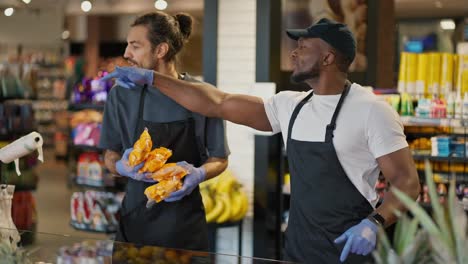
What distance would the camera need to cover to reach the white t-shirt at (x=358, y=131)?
302 cm

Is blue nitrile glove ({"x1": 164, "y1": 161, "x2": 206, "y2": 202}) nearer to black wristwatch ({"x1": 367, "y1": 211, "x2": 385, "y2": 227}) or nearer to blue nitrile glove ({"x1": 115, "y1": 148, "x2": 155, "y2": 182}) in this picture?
blue nitrile glove ({"x1": 115, "y1": 148, "x2": 155, "y2": 182})

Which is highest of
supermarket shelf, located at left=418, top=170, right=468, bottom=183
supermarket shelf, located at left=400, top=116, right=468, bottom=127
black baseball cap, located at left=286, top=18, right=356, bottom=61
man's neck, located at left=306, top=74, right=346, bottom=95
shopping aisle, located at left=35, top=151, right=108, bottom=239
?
black baseball cap, located at left=286, top=18, right=356, bottom=61

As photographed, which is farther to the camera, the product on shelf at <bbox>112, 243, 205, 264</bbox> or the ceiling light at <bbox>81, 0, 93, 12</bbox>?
the ceiling light at <bbox>81, 0, 93, 12</bbox>

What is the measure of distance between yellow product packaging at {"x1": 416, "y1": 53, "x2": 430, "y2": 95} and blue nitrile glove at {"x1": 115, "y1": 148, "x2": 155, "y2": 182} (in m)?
3.30

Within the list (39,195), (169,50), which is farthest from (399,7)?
(169,50)

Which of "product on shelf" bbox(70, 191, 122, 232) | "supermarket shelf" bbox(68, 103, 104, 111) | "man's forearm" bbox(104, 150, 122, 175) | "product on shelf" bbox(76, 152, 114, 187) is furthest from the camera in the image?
"product on shelf" bbox(76, 152, 114, 187)

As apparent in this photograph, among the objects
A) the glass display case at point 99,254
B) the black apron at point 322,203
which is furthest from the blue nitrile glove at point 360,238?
the glass display case at point 99,254

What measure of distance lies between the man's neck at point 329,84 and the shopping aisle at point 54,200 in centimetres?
522

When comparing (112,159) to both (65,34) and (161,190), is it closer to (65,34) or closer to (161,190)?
(161,190)

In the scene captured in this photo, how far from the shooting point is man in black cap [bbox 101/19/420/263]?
3012mm

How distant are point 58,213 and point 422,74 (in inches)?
249

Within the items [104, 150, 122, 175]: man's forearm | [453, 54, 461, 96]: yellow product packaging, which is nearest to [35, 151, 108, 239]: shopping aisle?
[453, 54, 461, 96]: yellow product packaging

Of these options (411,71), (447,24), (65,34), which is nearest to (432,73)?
(411,71)

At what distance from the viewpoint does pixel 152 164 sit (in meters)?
3.35
